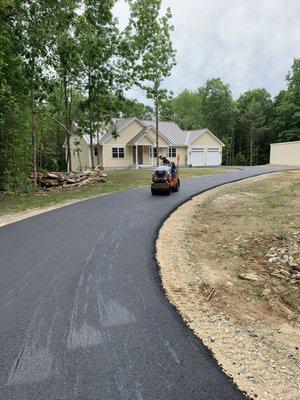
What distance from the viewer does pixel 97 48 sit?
23.2 metres

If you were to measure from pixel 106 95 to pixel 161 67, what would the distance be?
16.8 ft

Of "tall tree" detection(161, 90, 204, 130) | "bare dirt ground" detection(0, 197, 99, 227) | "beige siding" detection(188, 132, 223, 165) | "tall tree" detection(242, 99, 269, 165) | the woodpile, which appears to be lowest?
"bare dirt ground" detection(0, 197, 99, 227)

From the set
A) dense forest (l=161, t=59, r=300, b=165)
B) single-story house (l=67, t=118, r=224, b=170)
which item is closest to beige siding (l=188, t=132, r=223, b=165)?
single-story house (l=67, t=118, r=224, b=170)

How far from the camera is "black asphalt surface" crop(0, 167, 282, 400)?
3.60 meters

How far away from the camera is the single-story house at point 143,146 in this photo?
3894 cm

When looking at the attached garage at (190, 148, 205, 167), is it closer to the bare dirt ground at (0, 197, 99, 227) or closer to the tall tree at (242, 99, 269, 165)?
the tall tree at (242, 99, 269, 165)

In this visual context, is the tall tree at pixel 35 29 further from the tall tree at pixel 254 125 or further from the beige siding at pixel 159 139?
the tall tree at pixel 254 125

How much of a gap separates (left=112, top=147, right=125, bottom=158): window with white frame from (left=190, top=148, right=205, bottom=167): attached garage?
28.9ft

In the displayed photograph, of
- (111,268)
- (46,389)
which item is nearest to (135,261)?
(111,268)

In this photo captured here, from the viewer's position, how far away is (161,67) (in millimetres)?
27562

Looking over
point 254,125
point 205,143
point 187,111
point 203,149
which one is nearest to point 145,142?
point 203,149

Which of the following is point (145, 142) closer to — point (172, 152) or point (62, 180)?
point (172, 152)

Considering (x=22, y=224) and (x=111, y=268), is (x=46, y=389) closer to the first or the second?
(x=111, y=268)

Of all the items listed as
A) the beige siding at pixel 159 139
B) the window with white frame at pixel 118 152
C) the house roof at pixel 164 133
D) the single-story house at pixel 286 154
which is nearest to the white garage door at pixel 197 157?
the house roof at pixel 164 133
